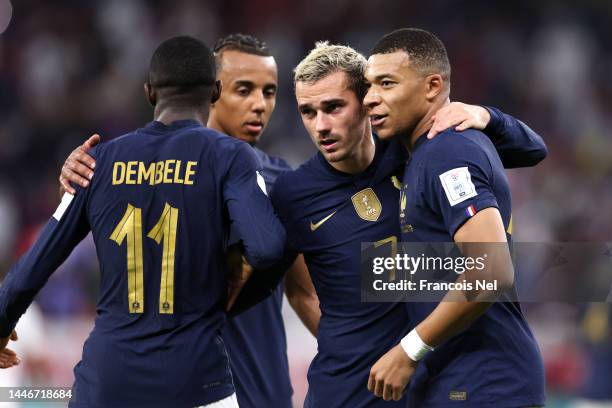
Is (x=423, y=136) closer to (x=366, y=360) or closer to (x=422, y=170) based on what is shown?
(x=422, y=170)

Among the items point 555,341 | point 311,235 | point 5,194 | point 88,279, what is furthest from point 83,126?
point 311,235

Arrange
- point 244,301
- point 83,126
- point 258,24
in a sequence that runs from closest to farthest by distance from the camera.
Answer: point 244,301 < point 83,126 < point 258,24

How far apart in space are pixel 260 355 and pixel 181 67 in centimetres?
172

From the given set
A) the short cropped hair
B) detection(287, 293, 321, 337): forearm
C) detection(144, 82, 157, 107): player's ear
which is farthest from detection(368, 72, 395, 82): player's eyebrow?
detection(287, 293, 321, 337): forearm

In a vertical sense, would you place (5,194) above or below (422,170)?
above

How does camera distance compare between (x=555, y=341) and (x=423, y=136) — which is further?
(x=555, y=341)

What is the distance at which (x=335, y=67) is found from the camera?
4.30 metres

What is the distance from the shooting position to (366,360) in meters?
4.08

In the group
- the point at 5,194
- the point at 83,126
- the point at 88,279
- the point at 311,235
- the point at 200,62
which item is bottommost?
the point at 311,235

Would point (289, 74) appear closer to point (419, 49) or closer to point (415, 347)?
point (419, 49)

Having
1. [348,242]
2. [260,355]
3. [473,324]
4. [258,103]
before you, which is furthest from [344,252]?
[258,103]

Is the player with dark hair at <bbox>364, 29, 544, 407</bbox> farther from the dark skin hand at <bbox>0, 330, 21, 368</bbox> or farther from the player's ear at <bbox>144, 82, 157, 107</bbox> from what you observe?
the dark skin hand at <bbox>0, 330, 21, 368</bbox>

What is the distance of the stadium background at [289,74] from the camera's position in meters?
13.1

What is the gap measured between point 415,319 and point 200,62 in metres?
1.38
